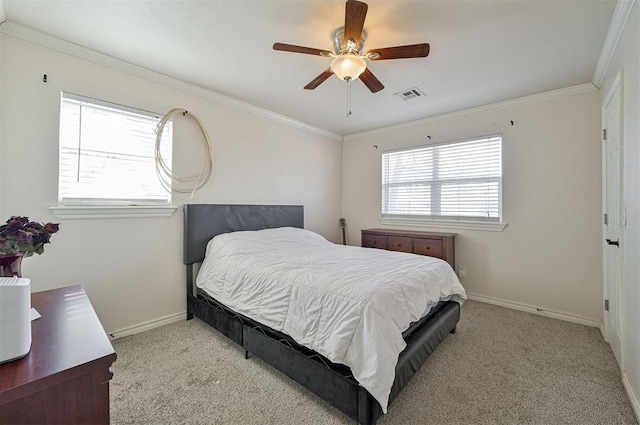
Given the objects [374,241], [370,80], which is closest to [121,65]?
[370,80]

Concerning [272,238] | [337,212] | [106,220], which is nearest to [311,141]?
[337,212]

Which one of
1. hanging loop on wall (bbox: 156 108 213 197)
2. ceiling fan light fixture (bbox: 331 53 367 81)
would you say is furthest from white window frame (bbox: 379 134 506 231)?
hanging loop on wall (bbox: 156 108 213 197)

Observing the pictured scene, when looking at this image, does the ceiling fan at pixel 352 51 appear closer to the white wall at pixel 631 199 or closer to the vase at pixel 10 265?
the white wall at pixel 631 199

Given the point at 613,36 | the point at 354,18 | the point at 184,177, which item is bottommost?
the point at 184,177

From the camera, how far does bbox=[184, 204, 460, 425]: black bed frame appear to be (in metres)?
1.48

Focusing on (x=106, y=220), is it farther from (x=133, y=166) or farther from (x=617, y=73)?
(x=617, y=73)

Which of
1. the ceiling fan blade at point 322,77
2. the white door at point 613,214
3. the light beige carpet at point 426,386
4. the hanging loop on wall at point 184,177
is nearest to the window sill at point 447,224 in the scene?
the white door at point 613,214

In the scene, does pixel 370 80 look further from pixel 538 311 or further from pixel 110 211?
pixel 538 311

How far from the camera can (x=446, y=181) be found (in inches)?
146

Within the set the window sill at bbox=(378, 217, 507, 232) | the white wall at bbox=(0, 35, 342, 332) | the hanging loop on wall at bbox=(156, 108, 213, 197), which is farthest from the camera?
the window sill at bbox=(378, 217, 507, 232)

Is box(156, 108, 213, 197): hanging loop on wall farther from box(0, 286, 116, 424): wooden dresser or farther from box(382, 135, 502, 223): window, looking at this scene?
box(382, 135, 502, 223): window

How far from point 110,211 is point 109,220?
8cm

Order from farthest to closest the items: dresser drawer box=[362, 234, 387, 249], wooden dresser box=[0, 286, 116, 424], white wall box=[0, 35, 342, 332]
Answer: dresser drawer box=[362, 234, 387, 249] → white wall box=[0, 35, 342, 332] → wooden dresser box=[0, 286, 116, 424]

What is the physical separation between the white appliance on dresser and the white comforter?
3.97ft
